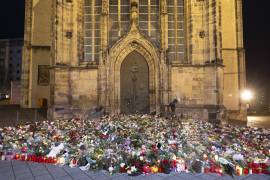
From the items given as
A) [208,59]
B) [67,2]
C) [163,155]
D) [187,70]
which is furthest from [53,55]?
[163,155]

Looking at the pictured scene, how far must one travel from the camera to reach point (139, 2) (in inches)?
583

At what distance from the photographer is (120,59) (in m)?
14.3

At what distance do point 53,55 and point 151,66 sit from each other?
21.3ft

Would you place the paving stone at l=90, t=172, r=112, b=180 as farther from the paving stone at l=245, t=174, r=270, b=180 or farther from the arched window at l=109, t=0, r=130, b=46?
the arched window at l=109, t=0, r=130, b=46

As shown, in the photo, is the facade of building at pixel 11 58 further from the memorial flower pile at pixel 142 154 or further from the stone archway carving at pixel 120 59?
the memorial flower pile at pixel 142 154

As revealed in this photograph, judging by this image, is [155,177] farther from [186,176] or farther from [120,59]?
[120,59]

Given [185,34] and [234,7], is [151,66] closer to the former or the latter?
[185,34]

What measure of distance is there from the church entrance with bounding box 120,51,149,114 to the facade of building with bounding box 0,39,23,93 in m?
86.8

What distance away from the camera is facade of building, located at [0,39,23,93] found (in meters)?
87.3

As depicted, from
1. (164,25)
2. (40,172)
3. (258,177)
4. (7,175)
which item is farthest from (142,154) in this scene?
(164,25)

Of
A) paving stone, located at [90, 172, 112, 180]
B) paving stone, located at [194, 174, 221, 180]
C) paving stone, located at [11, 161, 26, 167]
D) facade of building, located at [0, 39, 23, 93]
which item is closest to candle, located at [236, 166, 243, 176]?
paving stone, located at [194, 174, 221, 180]

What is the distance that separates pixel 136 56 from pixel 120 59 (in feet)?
3.82

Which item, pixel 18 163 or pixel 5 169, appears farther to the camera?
pixel 18 163

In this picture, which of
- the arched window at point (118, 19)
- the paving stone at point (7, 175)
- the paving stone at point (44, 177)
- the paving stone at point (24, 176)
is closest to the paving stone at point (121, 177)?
the paving stone at point (44, 177)
